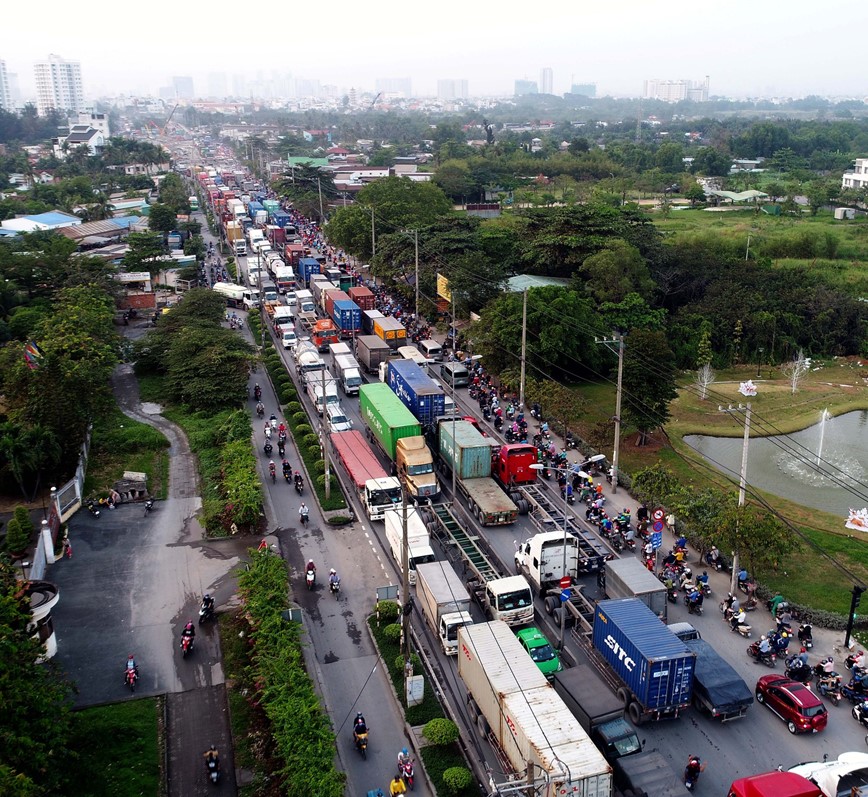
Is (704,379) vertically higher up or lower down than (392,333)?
lower down

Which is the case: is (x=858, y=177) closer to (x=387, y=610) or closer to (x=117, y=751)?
(x=387, y=610)

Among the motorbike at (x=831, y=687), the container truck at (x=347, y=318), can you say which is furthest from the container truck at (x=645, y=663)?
the container truck at (x=347, y=318)

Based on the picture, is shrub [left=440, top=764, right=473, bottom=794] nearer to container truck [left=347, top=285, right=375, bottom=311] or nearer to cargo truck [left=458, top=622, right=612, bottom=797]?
cargo truck [left=458, top=622, right=612, bottom=797]

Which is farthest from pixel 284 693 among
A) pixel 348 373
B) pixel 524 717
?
pixel 348 373

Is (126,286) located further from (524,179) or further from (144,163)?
(144,163)

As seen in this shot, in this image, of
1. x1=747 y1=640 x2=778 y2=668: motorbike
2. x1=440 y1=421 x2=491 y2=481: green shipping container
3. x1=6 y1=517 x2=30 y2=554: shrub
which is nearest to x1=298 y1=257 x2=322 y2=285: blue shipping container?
x1=440 y1=421 x2=491 y2=481: green shipping container

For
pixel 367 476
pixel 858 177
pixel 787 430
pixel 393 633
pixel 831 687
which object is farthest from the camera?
pixel 858 177
